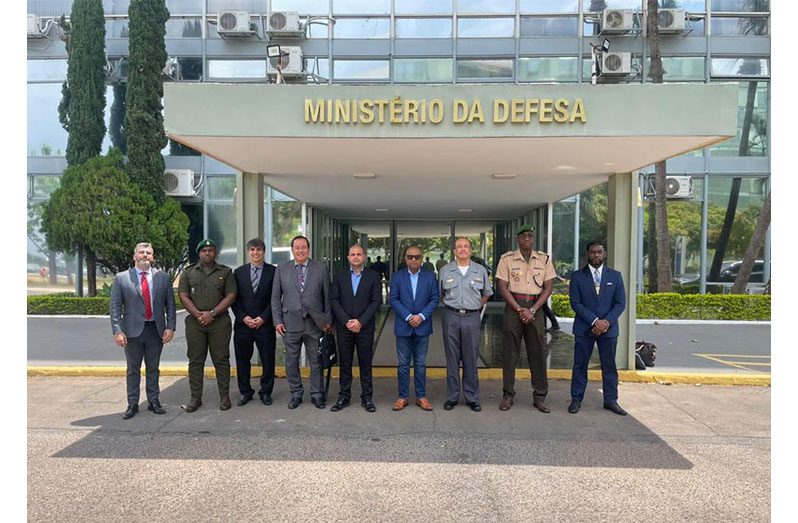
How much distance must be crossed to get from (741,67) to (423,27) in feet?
32.6

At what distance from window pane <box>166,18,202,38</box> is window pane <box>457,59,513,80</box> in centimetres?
852

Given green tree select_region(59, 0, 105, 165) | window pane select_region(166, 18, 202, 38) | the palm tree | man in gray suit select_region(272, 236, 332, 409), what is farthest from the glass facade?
man in gray suit select_region(272, 236, 332, 409)

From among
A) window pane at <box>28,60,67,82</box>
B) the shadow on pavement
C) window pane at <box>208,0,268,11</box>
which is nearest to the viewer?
the shadow on pavement

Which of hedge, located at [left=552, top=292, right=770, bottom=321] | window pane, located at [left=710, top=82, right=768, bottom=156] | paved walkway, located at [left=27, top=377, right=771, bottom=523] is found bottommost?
paved walkway, located at [left=27, top=377, right=771, bottom=523]

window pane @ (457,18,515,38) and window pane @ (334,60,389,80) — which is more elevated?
window pane @ (457,18,515,38)

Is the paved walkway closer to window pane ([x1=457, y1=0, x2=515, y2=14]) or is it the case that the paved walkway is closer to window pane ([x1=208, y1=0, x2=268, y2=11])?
window pane ([x1=457, y1=0, x2=515, y2=14])

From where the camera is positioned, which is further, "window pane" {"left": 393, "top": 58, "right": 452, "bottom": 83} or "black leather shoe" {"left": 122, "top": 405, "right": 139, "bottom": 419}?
"window pane" {"left": 393, "top": 58, "right": 452, "bottom": 83}

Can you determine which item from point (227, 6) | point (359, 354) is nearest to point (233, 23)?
point (227, 6)

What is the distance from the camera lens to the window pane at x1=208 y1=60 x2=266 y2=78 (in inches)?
714

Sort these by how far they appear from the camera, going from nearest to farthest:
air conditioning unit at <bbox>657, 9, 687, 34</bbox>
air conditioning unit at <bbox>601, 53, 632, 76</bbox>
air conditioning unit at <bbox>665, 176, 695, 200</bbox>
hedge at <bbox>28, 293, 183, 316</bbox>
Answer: hedge at <bbox>28, 293, 183, 316</bbox>
air conditioning unit at <bbox>601, 53, 632, 76</bbox>
air conditioning unit at <bbox>657, 9, 687, 34</bbox>
air conditioning unit at <bbox>665, 176, 695, 200</bbox>

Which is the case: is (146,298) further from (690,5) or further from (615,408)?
(690,5)

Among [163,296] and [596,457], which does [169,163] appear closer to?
[163,296]

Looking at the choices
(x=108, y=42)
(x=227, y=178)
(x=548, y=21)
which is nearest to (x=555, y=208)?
(x=548, y=21)

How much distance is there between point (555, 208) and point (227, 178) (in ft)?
35.4
